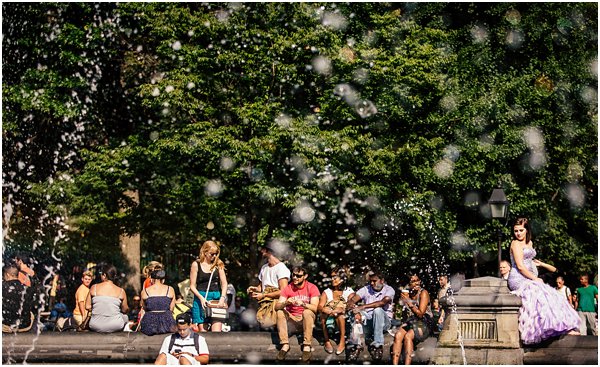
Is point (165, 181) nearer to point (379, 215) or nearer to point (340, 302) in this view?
point (379, 215)

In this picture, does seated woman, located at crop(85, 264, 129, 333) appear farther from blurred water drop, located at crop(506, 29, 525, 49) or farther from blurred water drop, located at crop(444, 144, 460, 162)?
blurred water drop, located at crop(506, 29, 525, 49)

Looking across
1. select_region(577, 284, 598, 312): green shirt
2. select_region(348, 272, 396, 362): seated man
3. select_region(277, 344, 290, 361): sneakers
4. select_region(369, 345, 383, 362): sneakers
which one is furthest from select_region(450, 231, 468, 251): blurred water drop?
select_region(277, 344, 290, 361): sneakers

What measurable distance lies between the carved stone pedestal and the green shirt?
28.8ft

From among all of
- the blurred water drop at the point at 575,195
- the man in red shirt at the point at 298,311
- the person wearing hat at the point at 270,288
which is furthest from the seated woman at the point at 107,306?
the blurred water drop at the point at 575,195

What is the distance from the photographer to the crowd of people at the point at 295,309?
13625 mm

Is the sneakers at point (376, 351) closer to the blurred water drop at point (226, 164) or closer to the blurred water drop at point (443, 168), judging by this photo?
the blurred water drop at point (226, 164)

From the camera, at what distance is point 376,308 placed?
47.3ft

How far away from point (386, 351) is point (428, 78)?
12472 millimetres

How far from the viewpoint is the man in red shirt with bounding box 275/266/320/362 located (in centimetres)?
1403

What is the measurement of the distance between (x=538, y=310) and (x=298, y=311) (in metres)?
3.00

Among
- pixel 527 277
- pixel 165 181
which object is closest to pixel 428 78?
pixel 165 181

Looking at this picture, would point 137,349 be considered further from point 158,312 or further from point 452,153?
point 452,153

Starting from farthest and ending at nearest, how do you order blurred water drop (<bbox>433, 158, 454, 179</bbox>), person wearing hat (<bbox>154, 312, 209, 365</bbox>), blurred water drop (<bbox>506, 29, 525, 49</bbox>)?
blurred water drop (<bbox>506, 29, 525, 49</bbox>) < blurred water drop (<bbox>433, 158, 454, 179</bbox>) < person wearing hat (<bbox>154, 312, 209, 365</bbox>)

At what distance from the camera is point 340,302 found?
14.4 meters
